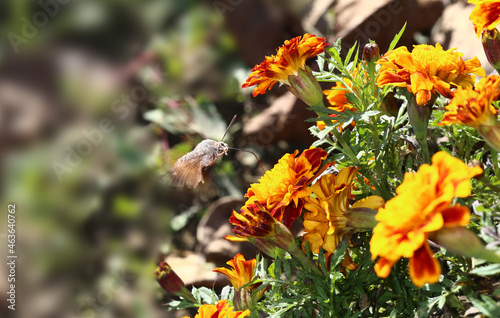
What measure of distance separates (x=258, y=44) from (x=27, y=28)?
2.74ft

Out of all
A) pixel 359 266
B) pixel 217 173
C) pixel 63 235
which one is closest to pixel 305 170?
pixel 359 266

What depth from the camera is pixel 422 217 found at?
422 millimetres

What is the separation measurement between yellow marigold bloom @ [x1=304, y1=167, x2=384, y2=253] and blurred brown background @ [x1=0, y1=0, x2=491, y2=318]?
0.77m

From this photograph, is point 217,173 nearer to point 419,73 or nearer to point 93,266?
point 93,266

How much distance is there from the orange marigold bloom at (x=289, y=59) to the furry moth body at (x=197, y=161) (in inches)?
8.6

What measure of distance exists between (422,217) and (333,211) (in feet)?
0.61

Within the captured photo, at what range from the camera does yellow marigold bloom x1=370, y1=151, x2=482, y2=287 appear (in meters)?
0.41

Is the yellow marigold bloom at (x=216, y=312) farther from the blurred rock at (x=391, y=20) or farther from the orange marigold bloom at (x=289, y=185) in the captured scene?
the blurred rock at (x=391, y=20)

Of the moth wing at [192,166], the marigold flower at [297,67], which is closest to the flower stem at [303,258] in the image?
the marigold flower at [297,67]

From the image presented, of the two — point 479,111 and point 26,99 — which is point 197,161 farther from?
point 26,99

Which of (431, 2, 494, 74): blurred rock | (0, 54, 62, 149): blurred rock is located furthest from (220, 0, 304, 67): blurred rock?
(0, 54, 62, 149): blurred rock

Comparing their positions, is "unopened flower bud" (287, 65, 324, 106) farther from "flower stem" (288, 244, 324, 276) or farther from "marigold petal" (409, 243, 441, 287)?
"marigold petal" (409, 243, 441, 287)

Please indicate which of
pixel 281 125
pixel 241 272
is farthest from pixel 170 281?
pixel 281 125

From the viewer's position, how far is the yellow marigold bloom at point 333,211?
591 mm
